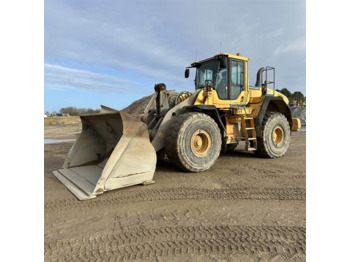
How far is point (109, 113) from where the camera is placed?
4516mm

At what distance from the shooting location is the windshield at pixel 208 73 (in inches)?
234

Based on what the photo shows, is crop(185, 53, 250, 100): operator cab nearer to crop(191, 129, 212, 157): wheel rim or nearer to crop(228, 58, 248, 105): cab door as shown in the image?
crop(228, 58, 248, 105): cab door

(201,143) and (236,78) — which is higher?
(236,78)

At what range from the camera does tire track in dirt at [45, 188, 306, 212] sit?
10.9ft

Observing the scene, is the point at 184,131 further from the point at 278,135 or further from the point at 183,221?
the point at 278,135

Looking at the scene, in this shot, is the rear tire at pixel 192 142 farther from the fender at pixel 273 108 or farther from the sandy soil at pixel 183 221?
the fender at pixel 273 108

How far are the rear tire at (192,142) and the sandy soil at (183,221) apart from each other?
456 millimetres

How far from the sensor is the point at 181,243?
2.35 meters

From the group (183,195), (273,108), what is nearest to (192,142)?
(183,195)

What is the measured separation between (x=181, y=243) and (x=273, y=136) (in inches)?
212

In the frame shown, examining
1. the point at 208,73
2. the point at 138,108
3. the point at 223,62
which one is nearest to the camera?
the point at 223,62

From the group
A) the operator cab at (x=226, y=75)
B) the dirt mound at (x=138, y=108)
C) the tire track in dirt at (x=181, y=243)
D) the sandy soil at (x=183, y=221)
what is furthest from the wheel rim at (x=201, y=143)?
the dirt mound at (x=138, y=108)

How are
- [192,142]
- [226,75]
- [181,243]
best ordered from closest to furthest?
[181,243]
[192,142]
[226,75]

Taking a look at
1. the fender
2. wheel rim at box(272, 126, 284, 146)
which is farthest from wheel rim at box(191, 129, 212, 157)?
wheel rim at box(272, 126, 284, 146)
